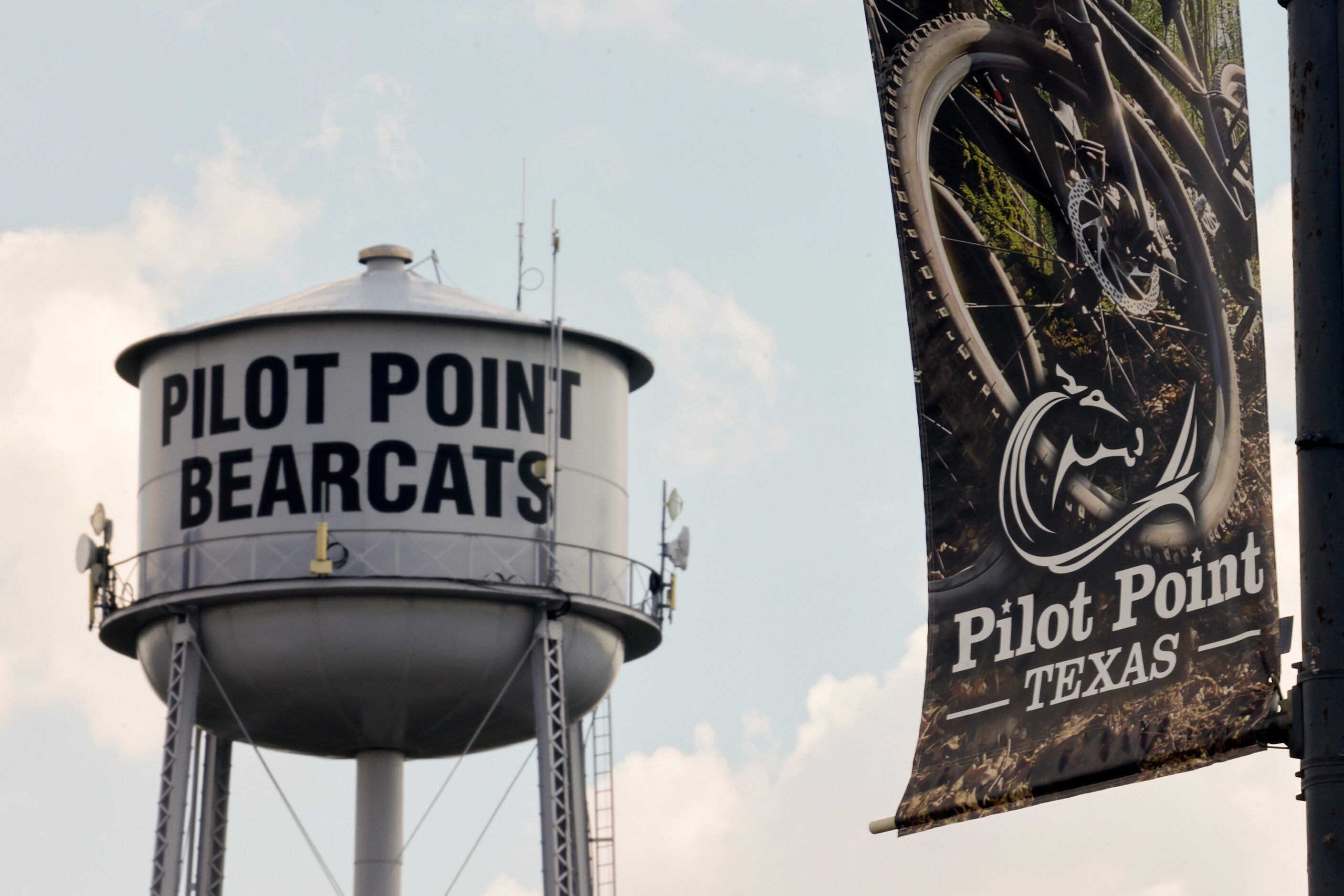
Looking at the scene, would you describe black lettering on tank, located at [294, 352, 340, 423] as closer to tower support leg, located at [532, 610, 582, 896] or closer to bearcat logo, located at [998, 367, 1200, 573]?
tower support leg, located at [532, 610, 582, 896]

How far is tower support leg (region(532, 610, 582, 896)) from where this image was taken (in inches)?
990

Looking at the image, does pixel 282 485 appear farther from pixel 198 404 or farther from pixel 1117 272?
pixel 1117 272

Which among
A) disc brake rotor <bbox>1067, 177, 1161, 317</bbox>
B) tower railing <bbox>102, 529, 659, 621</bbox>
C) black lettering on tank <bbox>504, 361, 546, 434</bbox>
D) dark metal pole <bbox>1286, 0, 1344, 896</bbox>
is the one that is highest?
black lettering on tank <bbox>504, 361, 546, 434</bbox>

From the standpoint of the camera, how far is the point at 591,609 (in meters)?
26.2

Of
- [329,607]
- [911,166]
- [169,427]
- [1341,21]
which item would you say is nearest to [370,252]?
[169,427]

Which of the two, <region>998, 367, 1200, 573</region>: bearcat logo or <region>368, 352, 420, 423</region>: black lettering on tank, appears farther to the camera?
<region>368, 352, 420, 423</region>: black lettering on tank

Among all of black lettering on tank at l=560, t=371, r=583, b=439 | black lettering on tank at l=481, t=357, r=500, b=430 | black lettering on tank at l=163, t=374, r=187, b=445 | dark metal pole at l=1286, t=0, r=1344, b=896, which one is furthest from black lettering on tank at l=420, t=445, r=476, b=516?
dark metal pole at l=1286, t=0, r=1344, b=896

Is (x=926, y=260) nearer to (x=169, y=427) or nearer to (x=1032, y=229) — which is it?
(x=1032, y=229)

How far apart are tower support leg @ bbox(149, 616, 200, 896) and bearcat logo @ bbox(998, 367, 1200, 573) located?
18.9 metres

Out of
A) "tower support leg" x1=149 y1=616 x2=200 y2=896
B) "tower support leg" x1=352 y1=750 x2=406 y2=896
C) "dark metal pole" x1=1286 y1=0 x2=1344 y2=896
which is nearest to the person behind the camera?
"dark metal pole" x1=1286 y1=0 x2=1344 y2=896

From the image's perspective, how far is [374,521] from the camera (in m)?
25.4

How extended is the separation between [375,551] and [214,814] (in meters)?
4.62

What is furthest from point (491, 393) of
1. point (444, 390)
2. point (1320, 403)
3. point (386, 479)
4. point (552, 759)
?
point (1320, 403)

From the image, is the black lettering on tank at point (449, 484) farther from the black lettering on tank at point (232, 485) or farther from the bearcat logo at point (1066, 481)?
the bearcat logo at point (1066, 481)
